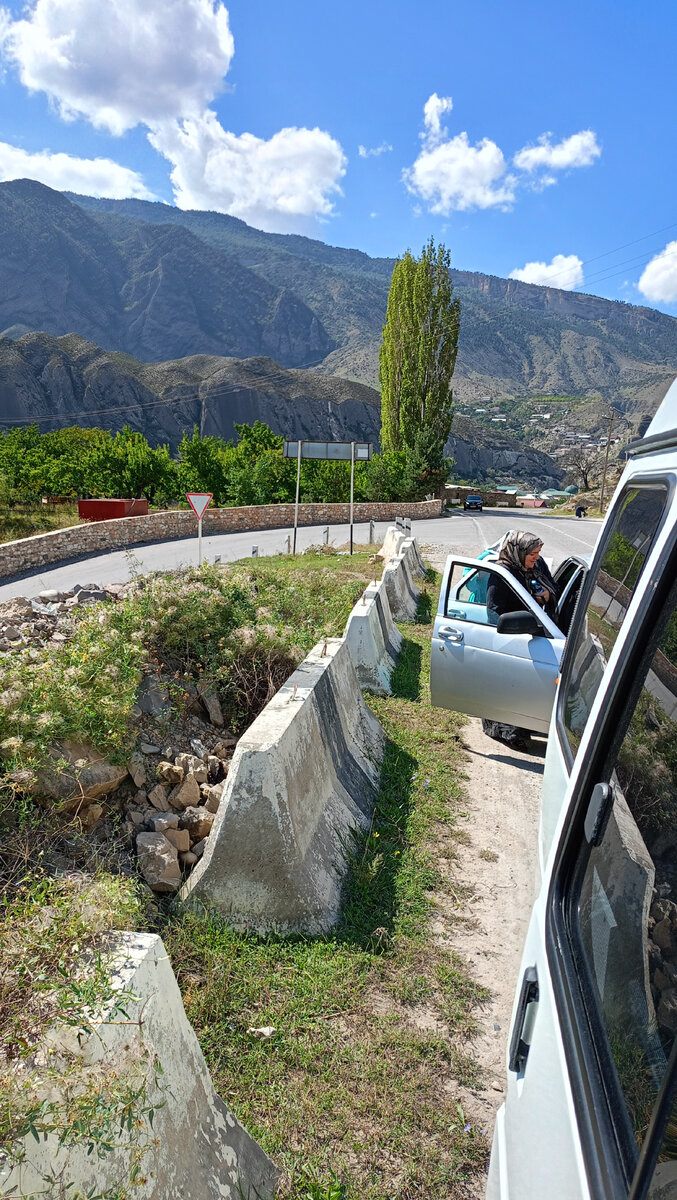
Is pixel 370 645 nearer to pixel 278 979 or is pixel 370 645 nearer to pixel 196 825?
pixel 196 825

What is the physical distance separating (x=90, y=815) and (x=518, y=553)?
13.7 ft

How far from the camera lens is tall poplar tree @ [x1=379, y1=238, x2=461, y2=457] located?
3947 centimetres

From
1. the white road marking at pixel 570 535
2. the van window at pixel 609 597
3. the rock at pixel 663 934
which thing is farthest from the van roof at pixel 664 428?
the white road marking at pixel 570 535

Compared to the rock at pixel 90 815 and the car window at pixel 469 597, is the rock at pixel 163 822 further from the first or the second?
the car window at pixel 469 597

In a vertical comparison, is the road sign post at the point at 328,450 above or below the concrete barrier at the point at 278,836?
above

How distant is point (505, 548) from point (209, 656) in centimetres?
282

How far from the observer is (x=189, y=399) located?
11512 centimetres

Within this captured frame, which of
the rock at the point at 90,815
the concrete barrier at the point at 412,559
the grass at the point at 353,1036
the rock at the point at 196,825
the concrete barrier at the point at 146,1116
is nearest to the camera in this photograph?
the concrete barrier at the point at 146,1116

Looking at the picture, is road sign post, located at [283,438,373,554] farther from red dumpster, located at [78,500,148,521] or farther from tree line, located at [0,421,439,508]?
tree line, located at [0,421,439,508]

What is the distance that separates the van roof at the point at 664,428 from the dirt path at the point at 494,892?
A: 2.63m

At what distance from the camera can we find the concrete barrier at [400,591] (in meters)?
10.3

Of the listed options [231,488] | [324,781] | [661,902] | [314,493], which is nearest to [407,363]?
[314,493]

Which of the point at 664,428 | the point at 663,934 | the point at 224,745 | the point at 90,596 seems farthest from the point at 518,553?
the point at 663,934

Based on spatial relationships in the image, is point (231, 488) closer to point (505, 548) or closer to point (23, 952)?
point (505, 548)
